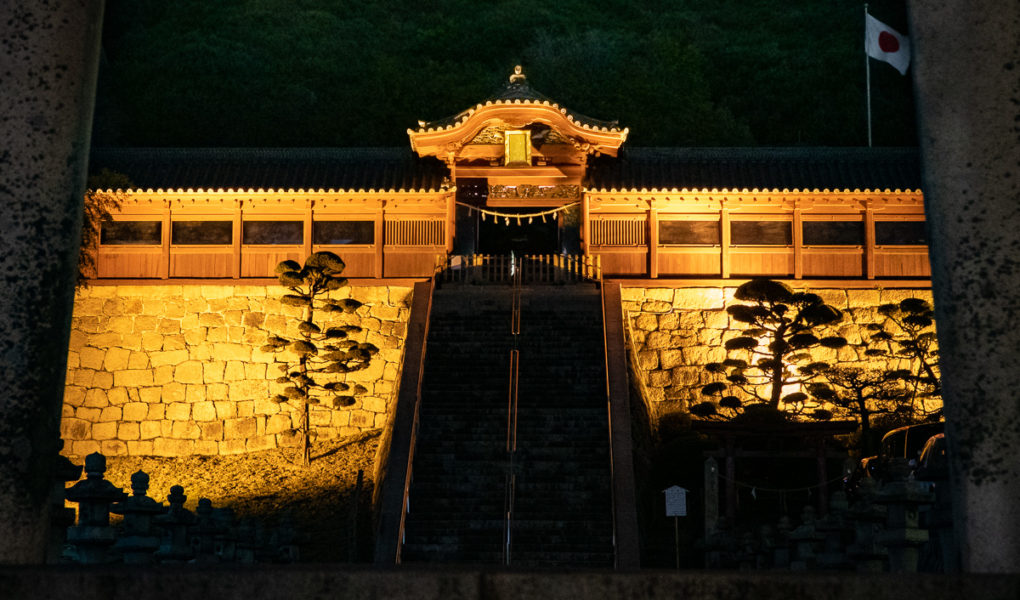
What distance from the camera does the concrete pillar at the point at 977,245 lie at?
13.9ft

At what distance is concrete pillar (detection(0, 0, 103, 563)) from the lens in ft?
14.2

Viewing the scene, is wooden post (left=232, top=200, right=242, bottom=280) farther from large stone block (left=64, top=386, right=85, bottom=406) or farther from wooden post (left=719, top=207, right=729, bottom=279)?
wooden post (left=719, top=207, right=729, bottom=279)

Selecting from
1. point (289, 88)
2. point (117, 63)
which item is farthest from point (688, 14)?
point (117, 63)

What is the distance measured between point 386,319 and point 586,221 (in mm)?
4217

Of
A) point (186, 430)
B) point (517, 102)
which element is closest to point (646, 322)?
point (517, 102)

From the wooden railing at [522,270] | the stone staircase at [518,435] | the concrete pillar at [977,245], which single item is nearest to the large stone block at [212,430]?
the stone staircase at [518,435]

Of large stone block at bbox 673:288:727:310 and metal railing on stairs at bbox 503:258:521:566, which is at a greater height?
large stone block at bbox 673:288:727:310

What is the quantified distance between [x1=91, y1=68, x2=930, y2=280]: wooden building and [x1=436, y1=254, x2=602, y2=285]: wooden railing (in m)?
0.43

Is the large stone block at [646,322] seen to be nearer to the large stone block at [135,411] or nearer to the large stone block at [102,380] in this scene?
the large stone block at [135,411]

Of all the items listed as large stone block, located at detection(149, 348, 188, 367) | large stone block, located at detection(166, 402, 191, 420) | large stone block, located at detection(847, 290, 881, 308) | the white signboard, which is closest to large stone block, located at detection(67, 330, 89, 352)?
large stone block, located at detection(149, 348, 188, 367)

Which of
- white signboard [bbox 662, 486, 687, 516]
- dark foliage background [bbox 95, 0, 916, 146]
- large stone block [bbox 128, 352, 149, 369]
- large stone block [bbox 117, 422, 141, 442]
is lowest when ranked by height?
white signboard [bbox 662, 486, 687, 516]

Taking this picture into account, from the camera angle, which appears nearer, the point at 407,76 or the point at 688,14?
the point at 407,76

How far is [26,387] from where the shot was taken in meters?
4.34

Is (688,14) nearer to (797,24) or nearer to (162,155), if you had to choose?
(797,24)
